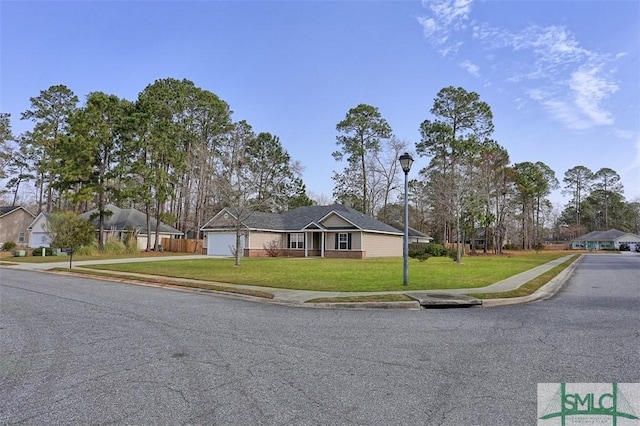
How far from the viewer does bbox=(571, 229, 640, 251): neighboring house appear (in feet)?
263

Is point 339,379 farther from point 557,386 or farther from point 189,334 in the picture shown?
point 189,334

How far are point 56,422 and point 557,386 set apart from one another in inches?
203

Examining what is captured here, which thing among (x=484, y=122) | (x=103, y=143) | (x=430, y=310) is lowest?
(x=430, y=310)

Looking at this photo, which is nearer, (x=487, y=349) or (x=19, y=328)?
(x=487, y=349)

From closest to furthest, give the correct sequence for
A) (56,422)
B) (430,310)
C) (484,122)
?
(56,422)
(430,310)
(484,122)

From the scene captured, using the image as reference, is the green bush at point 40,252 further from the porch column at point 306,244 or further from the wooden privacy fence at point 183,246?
the porch column at point 306,244

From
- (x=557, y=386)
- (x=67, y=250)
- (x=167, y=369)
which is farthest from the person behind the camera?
(x=67, y=250)

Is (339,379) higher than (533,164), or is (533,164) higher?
(533,164)

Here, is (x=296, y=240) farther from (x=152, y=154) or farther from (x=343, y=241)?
(x=152, y=154)

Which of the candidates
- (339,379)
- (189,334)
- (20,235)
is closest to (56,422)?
(339,379)

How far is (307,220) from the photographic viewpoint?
3931 cm

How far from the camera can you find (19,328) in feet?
24.2

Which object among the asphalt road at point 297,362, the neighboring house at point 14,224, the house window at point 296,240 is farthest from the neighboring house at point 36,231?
the asphalt road at point 297,362

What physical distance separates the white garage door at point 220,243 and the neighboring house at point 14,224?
24664 millimetres
